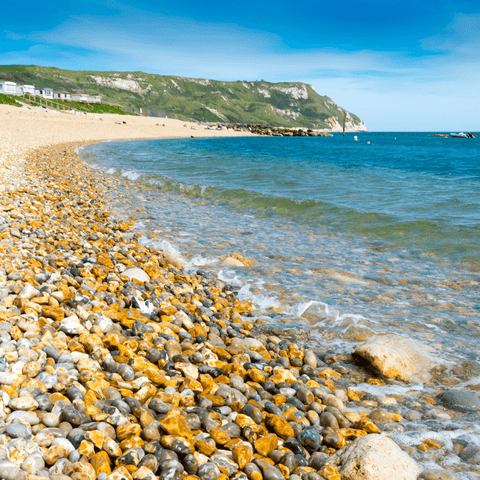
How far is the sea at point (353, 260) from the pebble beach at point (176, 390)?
0.85ft

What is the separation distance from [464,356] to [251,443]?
126 inches

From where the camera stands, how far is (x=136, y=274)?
574 cm

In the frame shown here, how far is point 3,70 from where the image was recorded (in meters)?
178

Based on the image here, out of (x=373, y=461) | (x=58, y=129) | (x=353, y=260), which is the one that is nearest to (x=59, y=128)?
(x=58, y=129)

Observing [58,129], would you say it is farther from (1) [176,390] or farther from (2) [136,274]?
(1) [176,390]

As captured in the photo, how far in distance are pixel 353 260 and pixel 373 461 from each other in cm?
549

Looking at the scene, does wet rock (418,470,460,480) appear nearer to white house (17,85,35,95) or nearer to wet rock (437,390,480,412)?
wet rock (437,390,480,412)

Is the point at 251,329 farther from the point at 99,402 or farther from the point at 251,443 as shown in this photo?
the point at 99,402

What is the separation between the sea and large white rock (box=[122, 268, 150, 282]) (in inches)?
53.1

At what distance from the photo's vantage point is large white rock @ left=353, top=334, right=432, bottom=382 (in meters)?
4.11

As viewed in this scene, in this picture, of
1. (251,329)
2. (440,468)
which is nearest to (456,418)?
(440,468)

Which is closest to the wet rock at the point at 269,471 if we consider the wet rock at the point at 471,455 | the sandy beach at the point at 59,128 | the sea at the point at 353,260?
the sea at the point at 353,260

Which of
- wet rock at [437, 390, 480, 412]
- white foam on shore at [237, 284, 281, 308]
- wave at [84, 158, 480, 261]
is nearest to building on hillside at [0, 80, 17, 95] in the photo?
wave at [84, 158, 480, 261]

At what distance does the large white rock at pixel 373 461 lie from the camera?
2.63 m
